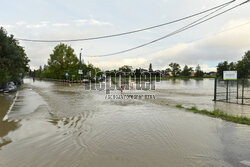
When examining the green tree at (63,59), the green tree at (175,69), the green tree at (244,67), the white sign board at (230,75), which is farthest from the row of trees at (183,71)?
the white sign board at (230,75)

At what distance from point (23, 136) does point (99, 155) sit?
305cm

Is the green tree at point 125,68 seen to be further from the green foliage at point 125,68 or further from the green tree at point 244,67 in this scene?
the green tree at point 244,67

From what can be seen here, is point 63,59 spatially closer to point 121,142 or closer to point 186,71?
point 121,142

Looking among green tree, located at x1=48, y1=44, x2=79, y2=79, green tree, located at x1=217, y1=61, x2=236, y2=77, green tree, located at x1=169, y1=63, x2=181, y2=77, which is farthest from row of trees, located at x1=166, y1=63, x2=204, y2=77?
green tree, located at x1=48, y1=44, x2=79, y2=79

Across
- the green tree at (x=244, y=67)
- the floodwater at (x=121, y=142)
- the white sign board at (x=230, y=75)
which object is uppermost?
the green tree at (x=244, y=67)

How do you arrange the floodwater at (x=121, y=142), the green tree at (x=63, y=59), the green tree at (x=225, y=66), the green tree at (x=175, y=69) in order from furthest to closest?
the green tree at (x=175, y=69) < the green tree at (x=225, y=66) < the green tree at (x=63, y=59) < the floodwater at (x=121, y=142)

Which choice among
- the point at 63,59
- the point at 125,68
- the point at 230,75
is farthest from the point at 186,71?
the point at 230,75

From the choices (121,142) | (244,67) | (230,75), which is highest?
(244,67)

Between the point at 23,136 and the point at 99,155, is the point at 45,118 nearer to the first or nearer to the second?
the point at 23,136

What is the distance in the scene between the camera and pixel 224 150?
4570 millimetres

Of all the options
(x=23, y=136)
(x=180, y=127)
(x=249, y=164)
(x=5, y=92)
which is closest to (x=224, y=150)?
(x=249, y=164)

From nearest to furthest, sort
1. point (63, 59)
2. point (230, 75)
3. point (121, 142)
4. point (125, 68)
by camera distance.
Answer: point (121, 142) → point (230, 75) → point (63, 59) → point (125, 68)

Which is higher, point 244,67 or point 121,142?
point 244,67

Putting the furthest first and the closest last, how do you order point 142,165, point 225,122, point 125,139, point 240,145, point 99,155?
point 225,122
point 125,139
point 240,145
point 99,155
point 142,165
